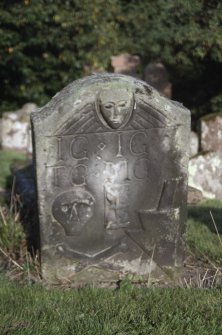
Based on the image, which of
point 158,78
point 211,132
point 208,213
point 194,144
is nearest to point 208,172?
point 211,132

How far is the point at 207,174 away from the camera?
7.73m

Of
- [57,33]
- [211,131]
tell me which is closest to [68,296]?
[211,131]

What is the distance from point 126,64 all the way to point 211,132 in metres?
5.22

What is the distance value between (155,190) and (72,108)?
98cm

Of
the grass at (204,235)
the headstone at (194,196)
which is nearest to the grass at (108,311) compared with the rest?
the grass at (204,235)

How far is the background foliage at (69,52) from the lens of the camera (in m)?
10.7

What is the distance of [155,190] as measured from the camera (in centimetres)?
449

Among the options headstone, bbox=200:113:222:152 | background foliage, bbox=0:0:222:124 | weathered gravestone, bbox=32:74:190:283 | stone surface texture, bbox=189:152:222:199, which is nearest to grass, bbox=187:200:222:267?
weathered gravestone, bbox=32:74:190:283

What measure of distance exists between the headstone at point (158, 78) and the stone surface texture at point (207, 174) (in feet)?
14.5

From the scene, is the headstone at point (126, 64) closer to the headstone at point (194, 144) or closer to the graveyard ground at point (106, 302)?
the headstone at point (194, 144)

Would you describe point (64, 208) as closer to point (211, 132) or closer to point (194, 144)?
point (211, 132)

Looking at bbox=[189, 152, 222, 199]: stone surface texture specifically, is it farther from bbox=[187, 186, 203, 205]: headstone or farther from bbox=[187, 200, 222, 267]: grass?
bbox=[187, 200, 222, 267]: grass

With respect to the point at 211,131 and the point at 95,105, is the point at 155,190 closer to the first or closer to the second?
the point at 95,105

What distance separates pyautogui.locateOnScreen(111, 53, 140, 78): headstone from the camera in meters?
12.6
